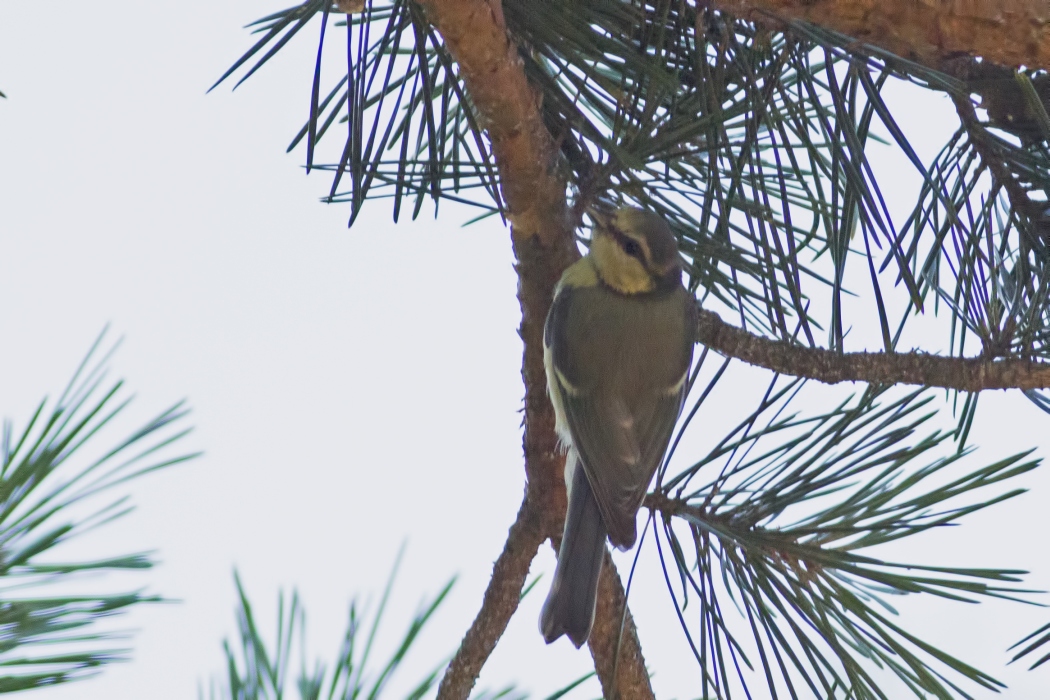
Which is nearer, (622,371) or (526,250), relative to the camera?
(526,250)

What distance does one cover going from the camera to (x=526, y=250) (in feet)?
2.52

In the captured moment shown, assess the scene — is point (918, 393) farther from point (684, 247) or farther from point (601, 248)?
point (601, 248)

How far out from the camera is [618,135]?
786 millimetres

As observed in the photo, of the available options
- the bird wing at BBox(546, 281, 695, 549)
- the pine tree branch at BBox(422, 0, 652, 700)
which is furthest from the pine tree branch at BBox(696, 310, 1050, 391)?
the bird wing at BBox(546, 281, 695, 549)

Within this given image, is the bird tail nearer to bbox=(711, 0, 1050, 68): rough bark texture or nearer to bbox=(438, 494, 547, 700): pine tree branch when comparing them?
bbox=(438, 494, 547, 700): pine tree branch

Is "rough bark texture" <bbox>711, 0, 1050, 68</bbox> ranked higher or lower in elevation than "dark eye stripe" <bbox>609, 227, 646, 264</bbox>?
lower

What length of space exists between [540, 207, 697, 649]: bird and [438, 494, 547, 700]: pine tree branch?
0.06 m

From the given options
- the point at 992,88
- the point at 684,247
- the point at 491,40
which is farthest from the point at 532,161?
Result: the point at 992,88

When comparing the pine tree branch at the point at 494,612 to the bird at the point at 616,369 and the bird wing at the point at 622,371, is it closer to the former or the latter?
the bird at the point at 616,369

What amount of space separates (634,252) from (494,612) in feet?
1.24

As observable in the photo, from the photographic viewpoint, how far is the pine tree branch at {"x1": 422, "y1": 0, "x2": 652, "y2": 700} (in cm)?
64

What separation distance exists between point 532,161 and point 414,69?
219mm

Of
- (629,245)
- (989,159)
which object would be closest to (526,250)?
(629,245)

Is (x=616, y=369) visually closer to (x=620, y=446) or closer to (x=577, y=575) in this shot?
(x=620, y=446)
